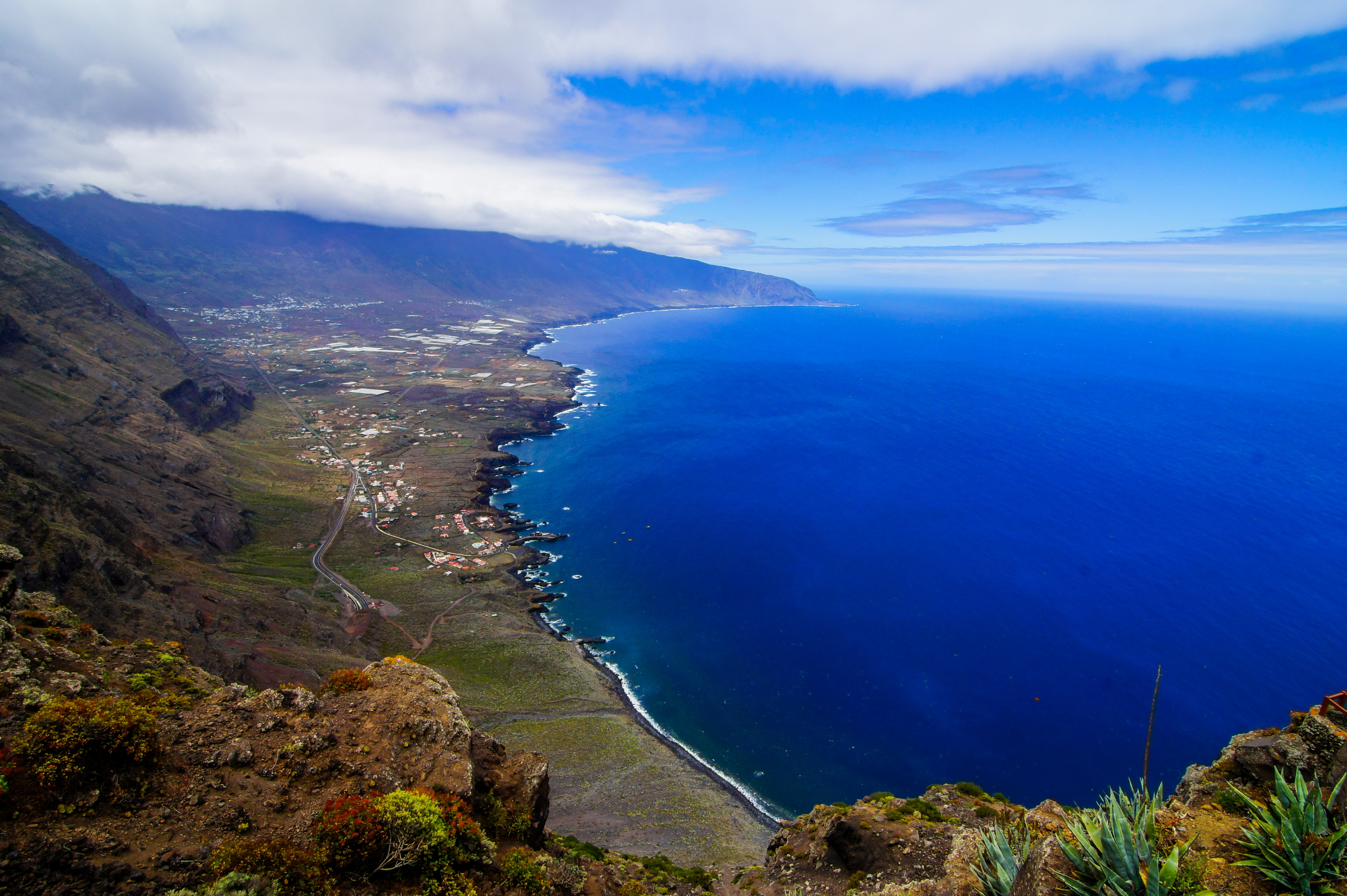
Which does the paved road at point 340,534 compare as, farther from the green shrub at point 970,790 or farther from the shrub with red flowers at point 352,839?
the green shrub at point 970,790

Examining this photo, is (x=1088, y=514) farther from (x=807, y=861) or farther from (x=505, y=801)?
(x=505, y=801)

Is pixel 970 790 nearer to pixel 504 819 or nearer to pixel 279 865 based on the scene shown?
pixel 504 819

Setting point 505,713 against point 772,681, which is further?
point 772,681

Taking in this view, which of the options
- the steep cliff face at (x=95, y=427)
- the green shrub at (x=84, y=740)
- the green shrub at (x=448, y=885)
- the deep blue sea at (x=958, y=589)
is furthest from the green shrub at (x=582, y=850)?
the steep cliff face at (x=95, y=427)

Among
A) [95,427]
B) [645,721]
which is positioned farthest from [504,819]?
[95,427]

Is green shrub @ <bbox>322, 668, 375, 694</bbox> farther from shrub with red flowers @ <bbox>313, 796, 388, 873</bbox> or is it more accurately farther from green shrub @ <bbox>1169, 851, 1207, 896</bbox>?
green shrub @ <bbox>1169, 851, 1207, 896</bbox>

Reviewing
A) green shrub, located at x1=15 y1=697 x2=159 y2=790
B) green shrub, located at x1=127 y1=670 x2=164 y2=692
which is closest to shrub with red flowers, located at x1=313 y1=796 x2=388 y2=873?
green shrub, located at x1=15 y1=697 x2=159 y2=790

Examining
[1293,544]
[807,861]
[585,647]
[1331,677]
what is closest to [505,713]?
[585,647]
